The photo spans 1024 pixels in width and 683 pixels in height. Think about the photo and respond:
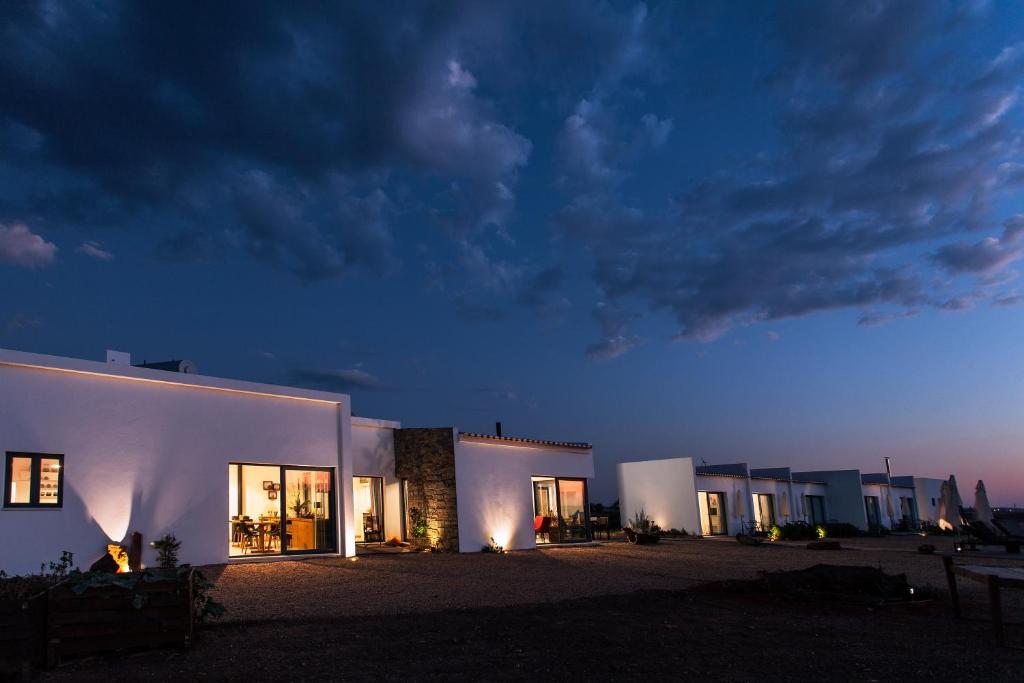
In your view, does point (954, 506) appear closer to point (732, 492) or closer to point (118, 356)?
point (732, 492)

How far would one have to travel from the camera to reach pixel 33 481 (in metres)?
11.6

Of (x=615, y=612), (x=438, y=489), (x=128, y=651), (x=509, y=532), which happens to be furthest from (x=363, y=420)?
(x=128, y=651)

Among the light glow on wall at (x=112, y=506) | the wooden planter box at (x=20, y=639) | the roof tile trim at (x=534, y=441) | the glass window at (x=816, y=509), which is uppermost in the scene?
the roof tile trim at (x=534, y=441)

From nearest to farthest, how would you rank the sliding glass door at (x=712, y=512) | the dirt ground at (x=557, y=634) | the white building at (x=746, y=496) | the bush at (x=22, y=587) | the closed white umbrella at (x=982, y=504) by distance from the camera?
the bush at (x=22, y=587) < the dirt ground at (x=557, y=634) < the closed white umbrella at (x=982, y=504) < the white building at (x=746, y=496) < the sliding glass door at (x=712, y=512)

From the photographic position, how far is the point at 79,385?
1236 cm

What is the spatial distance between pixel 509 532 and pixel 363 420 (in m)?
4.62

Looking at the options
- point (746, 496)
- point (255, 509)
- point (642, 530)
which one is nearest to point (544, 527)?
point (642, 530)

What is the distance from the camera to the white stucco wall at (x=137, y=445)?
11.5 m

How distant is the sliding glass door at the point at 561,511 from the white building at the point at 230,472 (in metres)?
0.04

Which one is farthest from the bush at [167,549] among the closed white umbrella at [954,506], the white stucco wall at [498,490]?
the closed white umbrella at [954,506]

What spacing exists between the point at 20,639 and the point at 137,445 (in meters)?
7.99

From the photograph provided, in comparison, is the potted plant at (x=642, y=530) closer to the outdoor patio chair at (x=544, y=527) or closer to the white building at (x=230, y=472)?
the white building at (x=230, y=472)

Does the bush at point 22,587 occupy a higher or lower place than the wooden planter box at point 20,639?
higher

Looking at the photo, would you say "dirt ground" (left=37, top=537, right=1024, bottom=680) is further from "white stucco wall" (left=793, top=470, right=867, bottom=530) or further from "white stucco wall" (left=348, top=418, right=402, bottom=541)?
"white stucco wall" (left=793, top=470, right=867, bottom=530)
